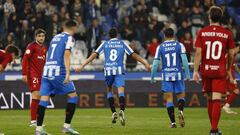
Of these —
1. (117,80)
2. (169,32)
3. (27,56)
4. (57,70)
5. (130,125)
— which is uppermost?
(169,32)

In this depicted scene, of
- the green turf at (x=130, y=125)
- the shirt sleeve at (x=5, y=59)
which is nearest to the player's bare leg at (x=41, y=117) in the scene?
the green turf at (x=130, y=125)

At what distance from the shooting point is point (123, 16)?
109 ft

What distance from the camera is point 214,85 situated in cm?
1489

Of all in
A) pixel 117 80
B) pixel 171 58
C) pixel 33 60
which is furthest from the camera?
pixel 117 80

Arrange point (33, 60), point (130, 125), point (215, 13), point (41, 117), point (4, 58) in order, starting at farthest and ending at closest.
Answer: point (33, 60) → point (130, 125) → point (4, 58) → point (41, 117) → point (215, 13)

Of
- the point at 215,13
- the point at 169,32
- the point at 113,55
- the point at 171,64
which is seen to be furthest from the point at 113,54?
the point at 215,13

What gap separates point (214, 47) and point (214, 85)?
0.79m

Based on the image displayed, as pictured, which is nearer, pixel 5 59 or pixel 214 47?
pixel 214 47

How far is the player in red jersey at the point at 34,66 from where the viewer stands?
19.1 m

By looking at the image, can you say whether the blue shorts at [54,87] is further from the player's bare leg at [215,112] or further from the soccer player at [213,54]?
the player's bare leg at [215,112]

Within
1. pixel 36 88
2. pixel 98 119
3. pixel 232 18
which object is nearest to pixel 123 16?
pixel 232 18

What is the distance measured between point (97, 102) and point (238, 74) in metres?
6.31

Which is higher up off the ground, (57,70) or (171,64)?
(171,64)

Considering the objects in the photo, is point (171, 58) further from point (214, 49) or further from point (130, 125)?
point (214, 49)
